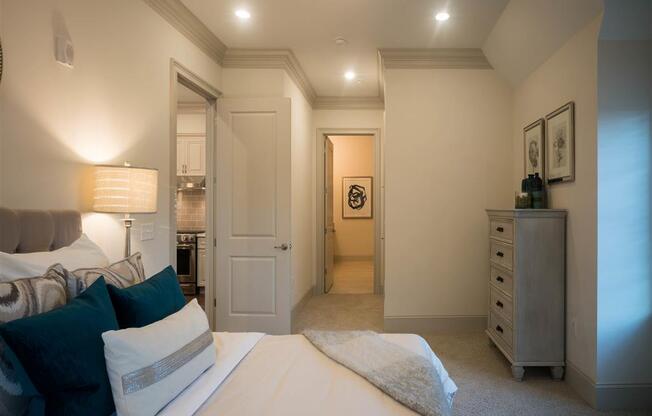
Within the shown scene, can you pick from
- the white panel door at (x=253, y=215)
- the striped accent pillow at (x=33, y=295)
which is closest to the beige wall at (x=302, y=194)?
the white panel door at (x=253, y=215)

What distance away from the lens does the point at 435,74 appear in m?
3.83

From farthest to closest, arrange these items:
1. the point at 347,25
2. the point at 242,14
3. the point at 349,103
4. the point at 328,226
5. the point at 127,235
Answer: the point at 328,226, the point at 349,103, the point at 347,25, the point at 242,14, the point at 127,235

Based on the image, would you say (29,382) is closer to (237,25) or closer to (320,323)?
(237,25)

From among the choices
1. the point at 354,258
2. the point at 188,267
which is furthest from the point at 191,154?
the point at 354,258

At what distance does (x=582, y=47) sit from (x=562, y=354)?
2.18 m

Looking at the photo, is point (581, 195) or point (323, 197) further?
point (323, 197)

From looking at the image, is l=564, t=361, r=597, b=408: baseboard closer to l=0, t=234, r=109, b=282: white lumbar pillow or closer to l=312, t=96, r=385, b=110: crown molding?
l=0, t=234, r=109, b=282: white lumbar pillow

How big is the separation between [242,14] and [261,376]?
279 centimetres

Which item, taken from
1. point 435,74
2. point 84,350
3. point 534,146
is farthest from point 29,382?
point 435,74

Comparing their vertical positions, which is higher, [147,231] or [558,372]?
[147,231]

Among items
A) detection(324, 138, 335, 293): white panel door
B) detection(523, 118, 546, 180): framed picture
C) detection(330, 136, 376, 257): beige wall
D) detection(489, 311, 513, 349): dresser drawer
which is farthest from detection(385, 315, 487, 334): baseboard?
detection(330, 136, 376, 257): beige wall

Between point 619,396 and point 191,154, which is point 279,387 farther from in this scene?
point 191,154

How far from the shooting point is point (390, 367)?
4.98 ft

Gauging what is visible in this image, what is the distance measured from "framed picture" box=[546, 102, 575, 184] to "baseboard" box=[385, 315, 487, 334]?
63.9 inches
